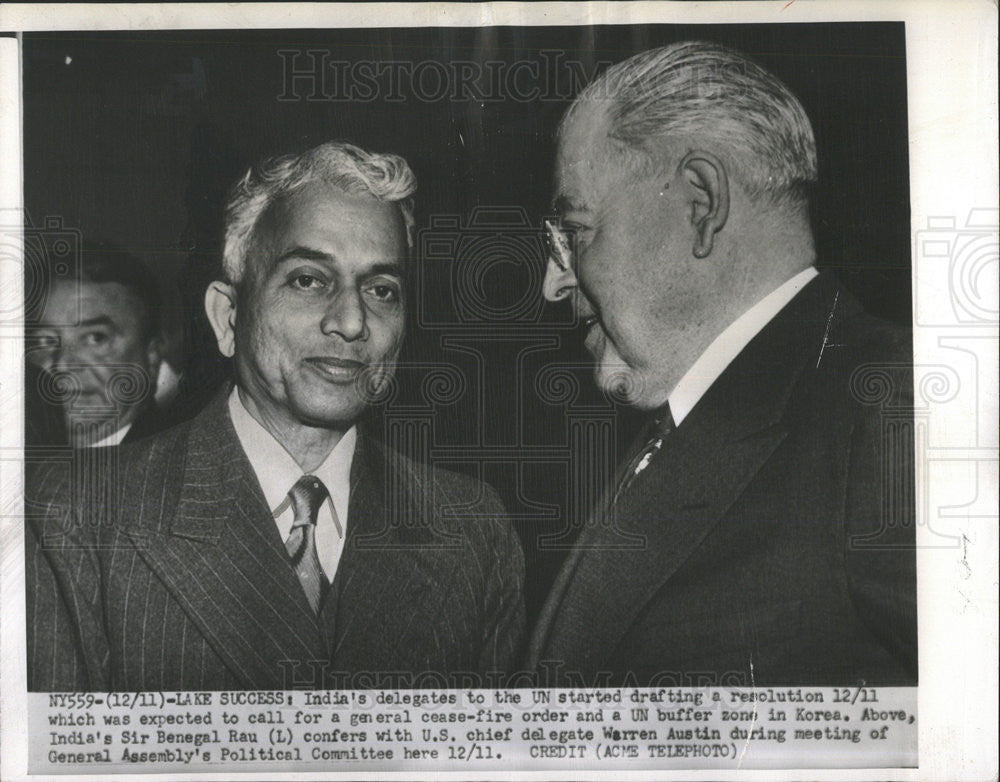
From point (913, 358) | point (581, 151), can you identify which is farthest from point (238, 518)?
point (913, 358)

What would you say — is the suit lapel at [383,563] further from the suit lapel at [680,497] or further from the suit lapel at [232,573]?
the suit lapel at [680,497]

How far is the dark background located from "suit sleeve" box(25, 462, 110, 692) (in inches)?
13.6

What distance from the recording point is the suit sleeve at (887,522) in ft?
5.04

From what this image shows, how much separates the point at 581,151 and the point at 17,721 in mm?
1578

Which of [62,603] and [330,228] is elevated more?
[330,228]

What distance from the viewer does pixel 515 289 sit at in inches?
61.2

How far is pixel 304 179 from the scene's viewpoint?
5.04 feet

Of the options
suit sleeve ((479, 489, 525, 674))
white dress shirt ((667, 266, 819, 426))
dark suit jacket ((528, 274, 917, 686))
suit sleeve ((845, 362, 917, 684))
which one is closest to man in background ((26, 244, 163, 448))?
suit sleeve ((479, 489, 525, 674))

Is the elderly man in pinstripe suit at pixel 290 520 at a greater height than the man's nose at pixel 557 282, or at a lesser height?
lesser

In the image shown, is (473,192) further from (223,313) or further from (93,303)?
(93,303)

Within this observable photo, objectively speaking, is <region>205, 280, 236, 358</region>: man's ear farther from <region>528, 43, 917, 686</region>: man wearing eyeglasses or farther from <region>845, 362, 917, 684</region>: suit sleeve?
<region>845, 362, 917, 684</region>: suit sleeve

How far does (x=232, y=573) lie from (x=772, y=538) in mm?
1046
